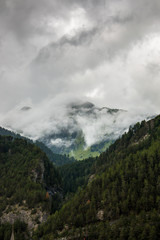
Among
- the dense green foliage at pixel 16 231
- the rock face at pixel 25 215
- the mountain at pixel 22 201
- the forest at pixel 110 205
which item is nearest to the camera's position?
the forest at pixel 110 205

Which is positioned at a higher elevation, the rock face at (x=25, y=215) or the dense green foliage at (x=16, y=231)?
the rock face at (x=25, y=215)

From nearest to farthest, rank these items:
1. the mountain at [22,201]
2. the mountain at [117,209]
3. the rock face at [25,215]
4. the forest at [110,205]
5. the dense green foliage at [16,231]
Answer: the mountain at [117,209] < the forest at [110,205] < the dense green foliage at [16,231] < the mountain at [22,201] < the rock face at [25,215]

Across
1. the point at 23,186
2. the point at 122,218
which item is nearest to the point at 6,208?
the point at 23,186

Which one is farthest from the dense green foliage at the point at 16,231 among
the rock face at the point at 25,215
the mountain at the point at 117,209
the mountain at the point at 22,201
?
the mountain at the point at 117,209

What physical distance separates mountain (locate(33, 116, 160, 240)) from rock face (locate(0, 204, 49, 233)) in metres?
14.1

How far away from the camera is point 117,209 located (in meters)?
117

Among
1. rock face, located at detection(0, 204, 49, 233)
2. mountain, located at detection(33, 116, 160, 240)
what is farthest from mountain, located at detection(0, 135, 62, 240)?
mountain, located at detection(33, 116, 160, 240)

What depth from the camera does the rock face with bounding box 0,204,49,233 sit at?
452 feet

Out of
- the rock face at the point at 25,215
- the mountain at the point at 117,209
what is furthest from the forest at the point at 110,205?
the rock face at the point at 25,215

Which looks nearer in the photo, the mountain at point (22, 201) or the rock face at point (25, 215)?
the mountain at point (22, 201)

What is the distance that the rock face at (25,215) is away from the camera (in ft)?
452

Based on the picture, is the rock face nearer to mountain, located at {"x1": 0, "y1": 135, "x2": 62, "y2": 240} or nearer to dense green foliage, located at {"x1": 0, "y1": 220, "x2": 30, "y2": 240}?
mountain, located at {"x1": 0, "y1": 135, "x2": 62, "y2": 240}

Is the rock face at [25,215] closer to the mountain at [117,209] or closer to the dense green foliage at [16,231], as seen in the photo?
the dense green foliage at [16,231]

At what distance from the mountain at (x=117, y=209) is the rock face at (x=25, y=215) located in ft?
46.4
